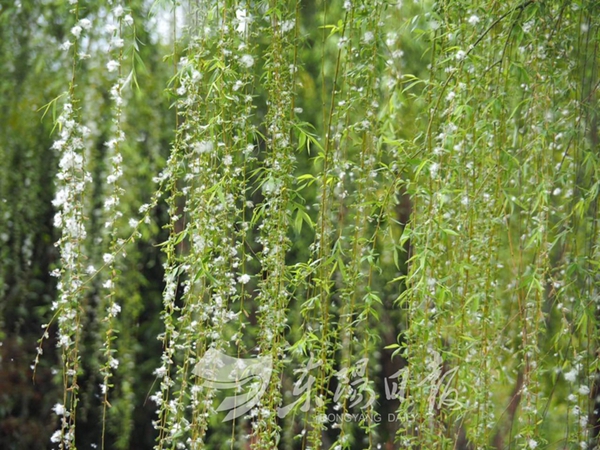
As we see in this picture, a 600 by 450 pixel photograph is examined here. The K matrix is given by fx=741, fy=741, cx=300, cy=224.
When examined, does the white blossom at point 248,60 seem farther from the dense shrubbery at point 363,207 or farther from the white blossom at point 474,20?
the white blossom at point 474,20

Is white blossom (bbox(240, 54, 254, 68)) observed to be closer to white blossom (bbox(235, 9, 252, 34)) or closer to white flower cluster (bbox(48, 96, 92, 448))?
white blossom (bbox(235, 9, 252, 34))

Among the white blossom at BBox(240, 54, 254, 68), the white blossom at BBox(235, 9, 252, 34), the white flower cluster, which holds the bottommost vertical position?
the white flower cluster

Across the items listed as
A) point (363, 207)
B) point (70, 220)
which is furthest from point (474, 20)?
point (70, 220)

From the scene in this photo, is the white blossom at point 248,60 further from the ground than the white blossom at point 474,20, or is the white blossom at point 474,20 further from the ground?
the white blossom at point 474,20

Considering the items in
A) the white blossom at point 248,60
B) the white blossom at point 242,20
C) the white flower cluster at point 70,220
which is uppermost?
the white blossom at point 242,20

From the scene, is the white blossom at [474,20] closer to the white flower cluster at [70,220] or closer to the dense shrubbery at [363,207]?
the dense shrubbery at [363,207]

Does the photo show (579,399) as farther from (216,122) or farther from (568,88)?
(216,122)

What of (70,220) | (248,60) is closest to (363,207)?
(248,60)

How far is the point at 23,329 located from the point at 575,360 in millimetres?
2291

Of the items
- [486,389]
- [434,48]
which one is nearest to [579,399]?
[486,389]

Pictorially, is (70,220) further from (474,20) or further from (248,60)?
(474,20)

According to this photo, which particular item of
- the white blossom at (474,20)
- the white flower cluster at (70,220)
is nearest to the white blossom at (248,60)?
the white flower cluster at (70,220)

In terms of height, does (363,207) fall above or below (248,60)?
below

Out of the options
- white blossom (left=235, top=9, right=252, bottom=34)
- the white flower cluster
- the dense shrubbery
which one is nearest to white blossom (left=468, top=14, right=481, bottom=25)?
the dense shrubbery
